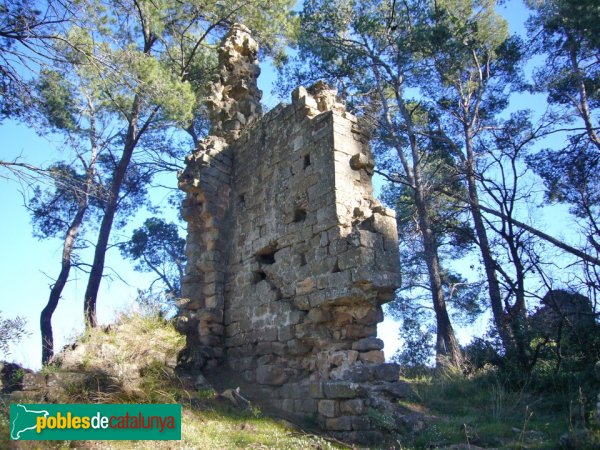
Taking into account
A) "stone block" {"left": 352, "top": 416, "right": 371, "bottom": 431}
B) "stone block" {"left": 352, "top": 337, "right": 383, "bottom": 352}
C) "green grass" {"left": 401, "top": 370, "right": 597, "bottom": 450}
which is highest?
"stone block" {"left": 352, "top": 337, "right": 383, "bottom": 352}

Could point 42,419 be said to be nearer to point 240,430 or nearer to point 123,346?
point 123,346

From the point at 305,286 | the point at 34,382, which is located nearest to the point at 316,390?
the point at 305,286

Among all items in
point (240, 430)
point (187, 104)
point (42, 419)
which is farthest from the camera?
point (187, 104)

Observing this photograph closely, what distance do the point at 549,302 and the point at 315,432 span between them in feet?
14.6

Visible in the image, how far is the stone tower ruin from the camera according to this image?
533 centimetres

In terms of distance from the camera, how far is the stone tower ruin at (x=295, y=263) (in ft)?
17.5

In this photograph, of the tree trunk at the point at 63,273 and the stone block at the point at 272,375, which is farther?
the tree trunk at the point at 63,273

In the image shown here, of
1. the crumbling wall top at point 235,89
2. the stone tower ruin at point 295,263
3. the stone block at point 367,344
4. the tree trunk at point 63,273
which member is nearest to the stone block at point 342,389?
the stone tower ruin at point 295,263

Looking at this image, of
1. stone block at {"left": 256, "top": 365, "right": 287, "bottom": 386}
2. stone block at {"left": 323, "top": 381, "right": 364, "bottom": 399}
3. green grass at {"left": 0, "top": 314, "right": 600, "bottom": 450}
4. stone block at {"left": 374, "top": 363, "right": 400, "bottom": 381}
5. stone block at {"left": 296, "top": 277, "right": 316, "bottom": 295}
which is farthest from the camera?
stone block at {"left": 256, "top": 365, "right": 287, "bottom": 386}

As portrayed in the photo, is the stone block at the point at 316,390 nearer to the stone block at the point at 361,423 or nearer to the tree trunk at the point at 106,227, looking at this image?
the stone block at the point at 361,423

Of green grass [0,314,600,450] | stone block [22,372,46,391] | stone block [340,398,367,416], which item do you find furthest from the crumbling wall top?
stone block [340,398,367,416]

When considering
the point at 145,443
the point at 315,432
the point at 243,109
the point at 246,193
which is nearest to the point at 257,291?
the point at 246,193

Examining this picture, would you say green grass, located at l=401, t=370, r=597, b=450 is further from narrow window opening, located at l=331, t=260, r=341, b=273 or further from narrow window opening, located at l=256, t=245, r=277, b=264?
narrow window opening, located at l=256, t=245, r=277, b=264

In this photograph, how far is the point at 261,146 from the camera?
7.64m
